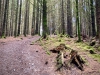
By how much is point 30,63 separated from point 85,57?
3168mm

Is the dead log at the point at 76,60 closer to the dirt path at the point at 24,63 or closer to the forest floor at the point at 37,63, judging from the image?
the forest floor at the point at 37,63

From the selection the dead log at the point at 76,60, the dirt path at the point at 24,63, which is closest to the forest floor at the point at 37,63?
the dirt path at the point at 24,63

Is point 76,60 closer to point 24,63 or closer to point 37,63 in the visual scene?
point 37,63

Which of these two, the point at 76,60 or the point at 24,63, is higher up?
the point at 76,60

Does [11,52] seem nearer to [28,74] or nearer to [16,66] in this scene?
[16,66]

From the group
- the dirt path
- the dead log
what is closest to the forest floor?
the dirt path

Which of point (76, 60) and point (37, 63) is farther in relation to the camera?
point (37, 63)

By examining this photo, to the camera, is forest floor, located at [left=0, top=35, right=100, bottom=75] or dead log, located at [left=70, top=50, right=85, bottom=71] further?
dead log, located at [left=70, top=50, right=85, bottom=71]

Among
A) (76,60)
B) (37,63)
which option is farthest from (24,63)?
(76,60)

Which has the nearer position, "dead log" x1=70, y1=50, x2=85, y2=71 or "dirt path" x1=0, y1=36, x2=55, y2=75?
"dirt path" x1=0, y1=36, x2=55, y2=75

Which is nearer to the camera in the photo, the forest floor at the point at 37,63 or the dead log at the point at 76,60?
the forest floor at the point at 37,63

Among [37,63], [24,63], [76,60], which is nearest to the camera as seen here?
[76,60]

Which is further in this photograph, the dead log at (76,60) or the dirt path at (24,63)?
the dead log at (76,60)

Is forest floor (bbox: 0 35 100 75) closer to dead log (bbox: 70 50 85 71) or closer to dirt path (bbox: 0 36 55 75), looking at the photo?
dirt path (bbox: 0 36 55 75)
